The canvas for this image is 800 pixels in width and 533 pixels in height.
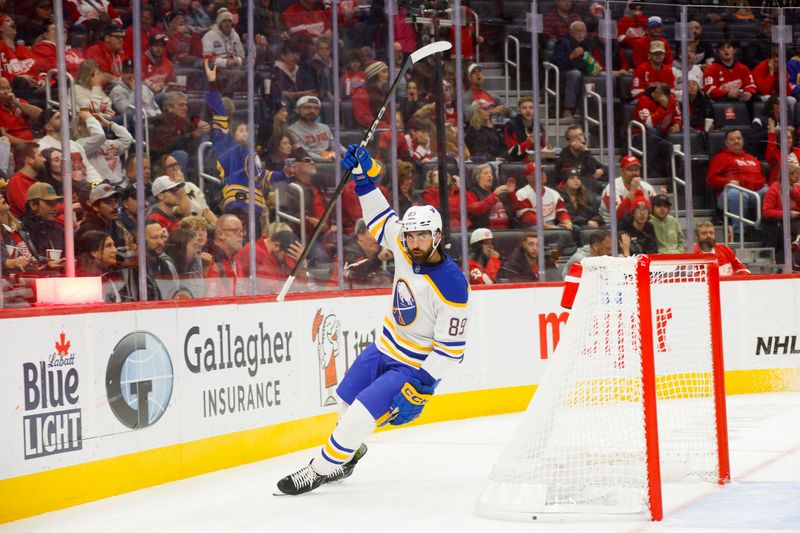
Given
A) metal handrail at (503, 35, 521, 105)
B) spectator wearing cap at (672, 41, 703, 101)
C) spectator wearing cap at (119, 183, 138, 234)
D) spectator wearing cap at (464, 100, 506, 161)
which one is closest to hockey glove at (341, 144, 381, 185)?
spectator wearing cap at (119, 183, 138, 234)

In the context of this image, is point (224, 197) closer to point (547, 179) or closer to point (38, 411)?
point (38, 411)

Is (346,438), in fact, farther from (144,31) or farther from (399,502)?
(144,31)

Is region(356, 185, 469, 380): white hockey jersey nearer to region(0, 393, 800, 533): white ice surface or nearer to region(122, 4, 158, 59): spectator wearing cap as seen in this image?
region(0, 393, 800, 533): white ice surface

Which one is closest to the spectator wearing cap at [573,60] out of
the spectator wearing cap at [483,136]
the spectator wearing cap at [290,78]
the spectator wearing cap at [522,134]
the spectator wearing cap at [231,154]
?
the spectator wearing cap at [522,134]

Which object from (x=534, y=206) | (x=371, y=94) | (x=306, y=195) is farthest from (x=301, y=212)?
(x=534, y=206)

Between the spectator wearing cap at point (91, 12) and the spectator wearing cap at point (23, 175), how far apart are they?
2.44 feet

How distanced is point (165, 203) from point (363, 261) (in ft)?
5.96

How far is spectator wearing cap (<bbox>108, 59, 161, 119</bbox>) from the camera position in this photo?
557cm

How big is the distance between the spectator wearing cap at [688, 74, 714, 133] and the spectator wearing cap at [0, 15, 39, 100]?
17.4 feet

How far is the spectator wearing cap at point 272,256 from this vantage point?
249 inches

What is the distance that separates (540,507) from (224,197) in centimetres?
261

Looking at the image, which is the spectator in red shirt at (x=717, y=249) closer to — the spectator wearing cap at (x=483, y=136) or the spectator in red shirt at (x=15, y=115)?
the spectator wearing cap at (x=483, y=136)

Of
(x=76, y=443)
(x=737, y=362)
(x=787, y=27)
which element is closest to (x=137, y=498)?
(x=76, y=443)

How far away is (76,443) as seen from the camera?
4.89 meters
